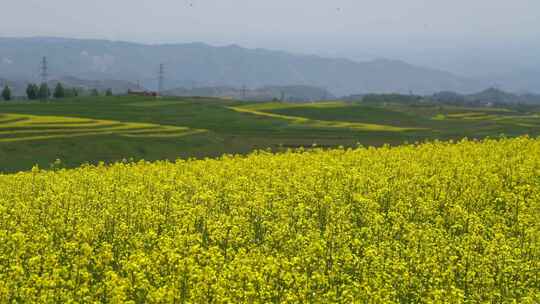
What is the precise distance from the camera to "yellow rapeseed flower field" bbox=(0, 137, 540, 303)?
53.7ft

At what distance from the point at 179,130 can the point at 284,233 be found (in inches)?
2901

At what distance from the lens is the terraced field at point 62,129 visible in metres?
79.6

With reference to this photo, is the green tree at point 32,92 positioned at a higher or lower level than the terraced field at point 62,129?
higher

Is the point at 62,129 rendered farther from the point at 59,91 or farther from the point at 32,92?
→ the point at 32,92

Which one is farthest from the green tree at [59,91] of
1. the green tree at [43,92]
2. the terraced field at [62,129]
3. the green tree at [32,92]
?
the terraced field at [62,129]

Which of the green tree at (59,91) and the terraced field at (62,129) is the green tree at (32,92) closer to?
the green tree at (59,91)

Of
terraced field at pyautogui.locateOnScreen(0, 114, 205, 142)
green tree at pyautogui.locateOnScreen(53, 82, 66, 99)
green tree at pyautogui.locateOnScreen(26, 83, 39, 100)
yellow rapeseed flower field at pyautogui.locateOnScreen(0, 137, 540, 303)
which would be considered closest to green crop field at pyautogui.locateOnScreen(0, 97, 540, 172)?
→ terraced field at pyautogui.locateOnScreen(0, 114, 205, 142)

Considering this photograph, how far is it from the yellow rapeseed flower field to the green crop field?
15.8 metres

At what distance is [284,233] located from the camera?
72.9ft

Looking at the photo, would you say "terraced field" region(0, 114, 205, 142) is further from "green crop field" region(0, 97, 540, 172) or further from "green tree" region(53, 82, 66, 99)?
"green tree" region(53, 82, 66, 99)

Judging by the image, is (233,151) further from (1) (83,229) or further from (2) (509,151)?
(1) (83,229)

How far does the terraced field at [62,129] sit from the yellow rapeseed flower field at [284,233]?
43042mm

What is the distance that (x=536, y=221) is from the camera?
2481 cm

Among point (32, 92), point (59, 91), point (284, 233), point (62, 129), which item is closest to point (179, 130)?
point (62, 129)
